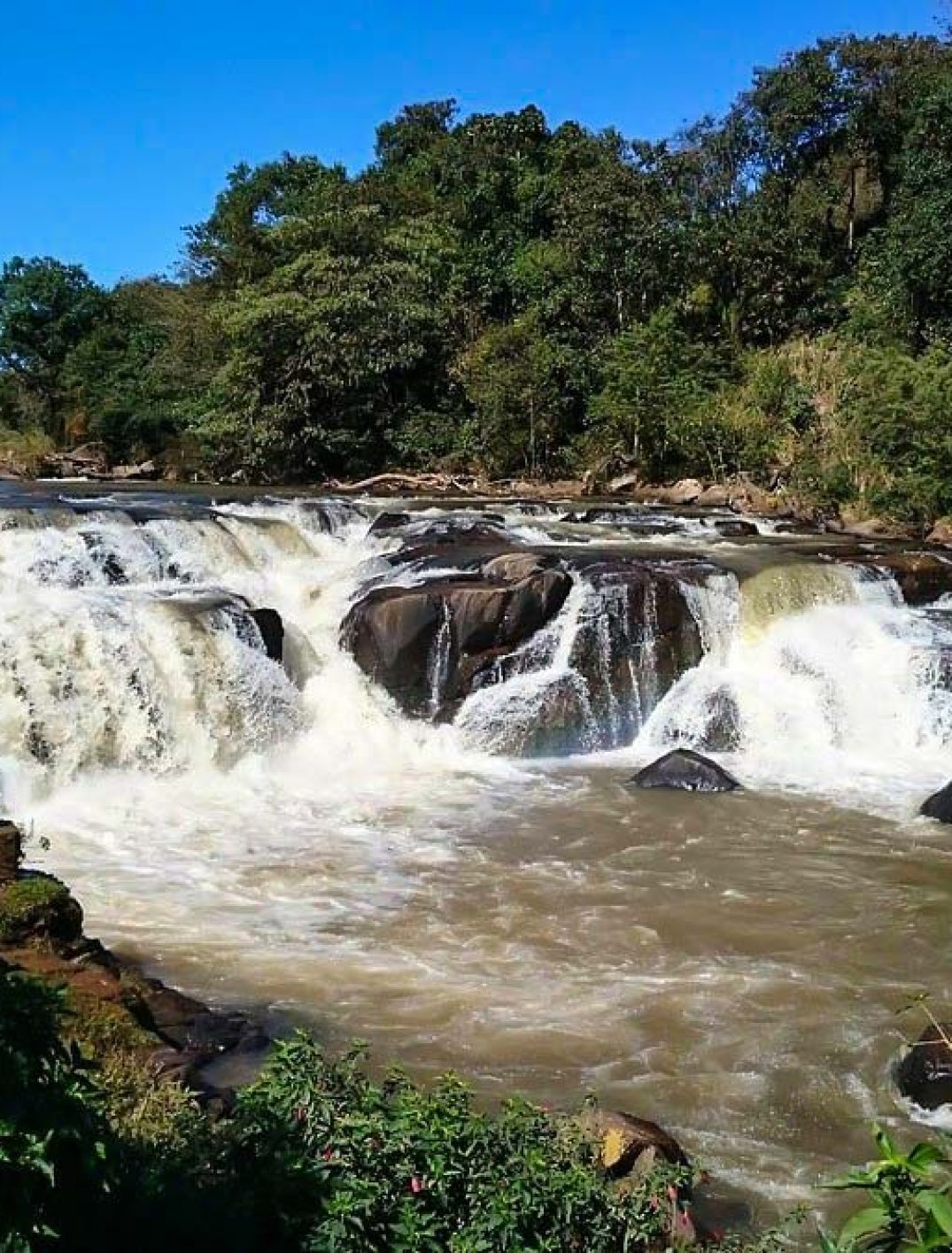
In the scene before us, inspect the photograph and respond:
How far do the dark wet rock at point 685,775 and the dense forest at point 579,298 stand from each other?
44.7 ft

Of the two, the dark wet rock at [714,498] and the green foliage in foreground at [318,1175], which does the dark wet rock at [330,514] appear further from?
the green foliage in foreground at [318,1175]

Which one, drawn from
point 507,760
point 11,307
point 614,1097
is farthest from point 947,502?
point 11,307

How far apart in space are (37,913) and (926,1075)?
3873 millimetres

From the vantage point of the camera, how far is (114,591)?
39.9 ft

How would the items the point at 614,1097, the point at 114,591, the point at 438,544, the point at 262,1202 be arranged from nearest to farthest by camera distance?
the point at 262,1202 < the point at 614,1097 < the point at 114,591 < the point at 438,544

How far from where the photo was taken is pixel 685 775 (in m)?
10.2

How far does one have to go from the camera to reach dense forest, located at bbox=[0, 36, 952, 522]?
25156 millimetres

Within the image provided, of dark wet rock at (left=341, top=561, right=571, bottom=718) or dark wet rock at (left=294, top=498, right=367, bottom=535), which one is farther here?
dark wet rock at (left=294, top=498, right=367, bottom=535)

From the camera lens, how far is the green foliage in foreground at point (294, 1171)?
216 cm

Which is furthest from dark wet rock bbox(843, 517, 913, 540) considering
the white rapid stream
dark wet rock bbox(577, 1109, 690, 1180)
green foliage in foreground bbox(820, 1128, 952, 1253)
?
green foliage in foreground bbox(820, 1128, 952, 1253)

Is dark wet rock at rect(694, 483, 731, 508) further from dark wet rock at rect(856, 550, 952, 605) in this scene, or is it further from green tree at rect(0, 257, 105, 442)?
green tree at rect(0, 257, 105, 442)

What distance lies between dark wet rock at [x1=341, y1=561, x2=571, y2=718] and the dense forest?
12089 mm

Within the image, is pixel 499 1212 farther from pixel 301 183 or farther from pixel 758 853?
pixel 301 183

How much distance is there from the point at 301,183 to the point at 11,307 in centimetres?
1066
